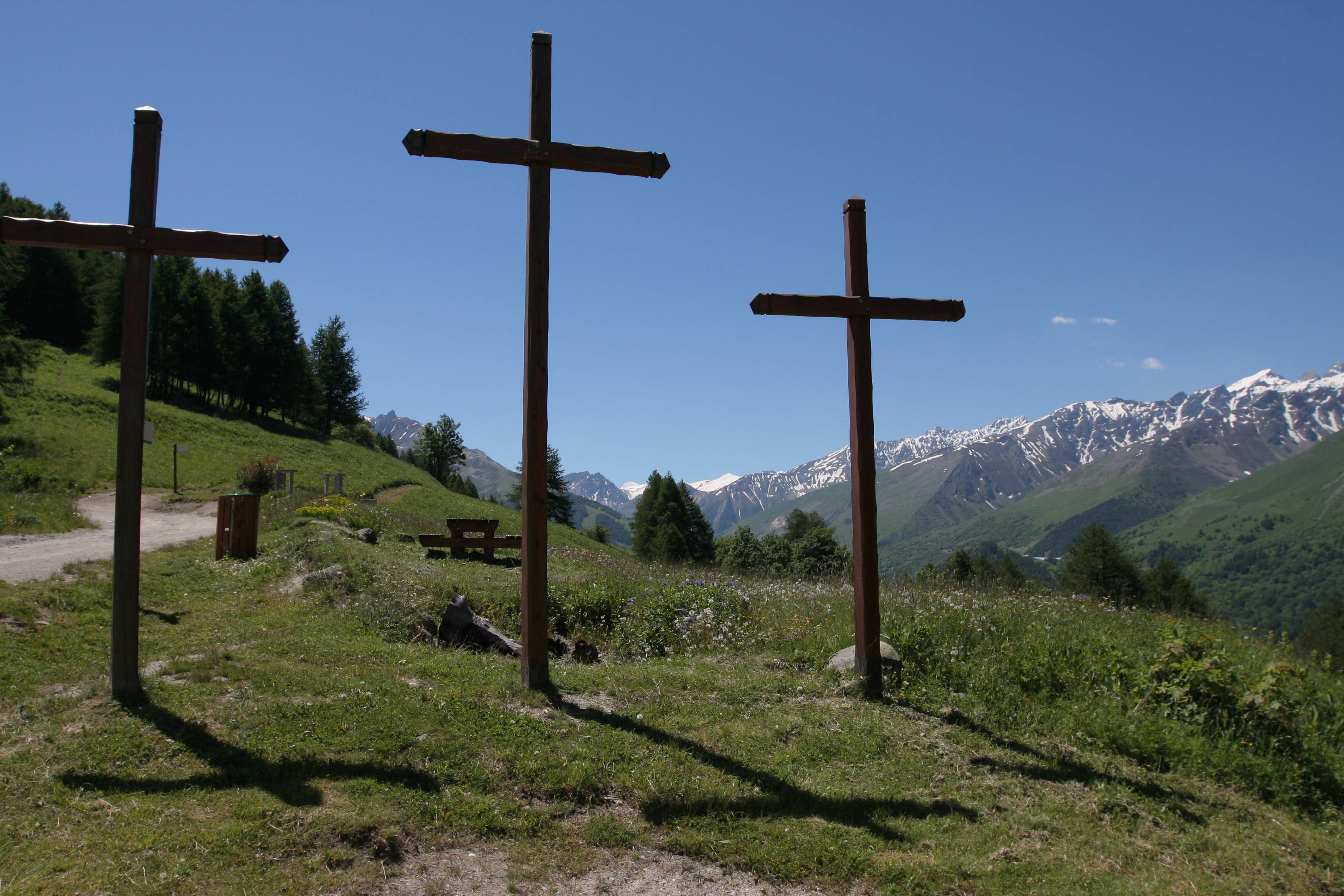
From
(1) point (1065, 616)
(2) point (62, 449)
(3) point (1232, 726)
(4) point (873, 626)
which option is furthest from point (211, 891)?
(2) point (62, 449)

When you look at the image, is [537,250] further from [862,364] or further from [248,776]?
[248,776]

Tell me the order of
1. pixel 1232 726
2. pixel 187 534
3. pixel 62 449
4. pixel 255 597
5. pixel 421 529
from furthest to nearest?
pixel 62 449
pixel 421 529
pixel 187 534
pixel 255 597
pixel 1232 726

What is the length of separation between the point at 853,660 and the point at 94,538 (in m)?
14.9

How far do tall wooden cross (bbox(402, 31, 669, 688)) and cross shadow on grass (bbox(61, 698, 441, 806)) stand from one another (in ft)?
5.98

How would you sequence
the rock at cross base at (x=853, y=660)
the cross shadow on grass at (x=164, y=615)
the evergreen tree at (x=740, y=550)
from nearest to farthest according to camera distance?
the rock at cross base at (x=853, y=660) → the cross shadow on grass at (x=164, y=615) → the evergreen tree at (x=740, y=550)

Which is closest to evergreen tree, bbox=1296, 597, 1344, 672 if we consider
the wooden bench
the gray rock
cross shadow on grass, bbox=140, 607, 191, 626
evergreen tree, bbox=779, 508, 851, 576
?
evergreen tree, bbox=779, 508, 851, 576

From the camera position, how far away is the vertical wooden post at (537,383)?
6586 millimetres

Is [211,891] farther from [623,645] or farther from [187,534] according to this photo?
[187,534]

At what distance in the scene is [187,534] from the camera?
57.4 ft

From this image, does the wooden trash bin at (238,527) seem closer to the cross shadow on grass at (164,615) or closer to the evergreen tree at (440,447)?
the cross shadow on grass at (164,615)

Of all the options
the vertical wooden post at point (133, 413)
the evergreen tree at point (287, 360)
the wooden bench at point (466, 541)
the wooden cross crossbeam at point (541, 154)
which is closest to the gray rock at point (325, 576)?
the wooden bench at point (466, 541)

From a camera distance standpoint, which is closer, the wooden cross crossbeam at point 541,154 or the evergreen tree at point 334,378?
the wooden cross crossbeam at point 541,154

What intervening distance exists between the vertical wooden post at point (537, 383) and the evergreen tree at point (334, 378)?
76265 mm

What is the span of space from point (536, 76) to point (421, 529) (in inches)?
720
